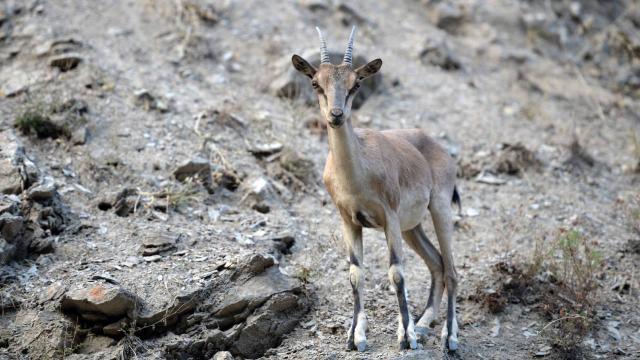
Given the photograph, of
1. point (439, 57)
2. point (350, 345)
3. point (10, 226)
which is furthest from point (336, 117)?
point (439, 57)

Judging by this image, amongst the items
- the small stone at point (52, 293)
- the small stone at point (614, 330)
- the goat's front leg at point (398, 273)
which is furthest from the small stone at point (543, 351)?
the small stone at point (52, 293)

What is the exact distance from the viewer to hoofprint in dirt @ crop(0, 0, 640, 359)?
→ 8.20m

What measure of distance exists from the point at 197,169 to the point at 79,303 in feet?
11.3

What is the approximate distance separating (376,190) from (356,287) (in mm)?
1064

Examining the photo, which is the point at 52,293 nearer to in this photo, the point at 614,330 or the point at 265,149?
the point at 265,149

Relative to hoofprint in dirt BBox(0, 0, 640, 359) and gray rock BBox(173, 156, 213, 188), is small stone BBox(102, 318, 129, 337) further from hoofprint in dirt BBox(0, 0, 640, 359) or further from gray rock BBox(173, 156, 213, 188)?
gray rock BBox(173, 156, 213, 188)

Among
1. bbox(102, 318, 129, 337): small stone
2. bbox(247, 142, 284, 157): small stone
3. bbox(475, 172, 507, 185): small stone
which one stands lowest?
bbox(475, 172, 507, 185): small stone

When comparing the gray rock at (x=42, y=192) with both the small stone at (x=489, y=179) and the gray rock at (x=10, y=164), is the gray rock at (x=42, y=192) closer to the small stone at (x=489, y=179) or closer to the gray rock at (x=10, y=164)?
the gray rock at (x=10, y=164)

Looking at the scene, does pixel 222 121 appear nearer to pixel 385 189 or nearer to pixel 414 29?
pixel 385 189

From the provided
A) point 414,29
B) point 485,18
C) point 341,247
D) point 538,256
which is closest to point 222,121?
point 341,247

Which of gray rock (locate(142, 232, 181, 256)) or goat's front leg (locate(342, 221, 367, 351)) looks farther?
gray rock (locate(142, 232, 181, 256))

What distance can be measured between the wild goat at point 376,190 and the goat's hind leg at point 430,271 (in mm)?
12

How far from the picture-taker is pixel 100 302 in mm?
7539

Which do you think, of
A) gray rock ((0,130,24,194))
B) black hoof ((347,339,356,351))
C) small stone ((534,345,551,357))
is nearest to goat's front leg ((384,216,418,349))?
black hoof ((347,339,356,351))
